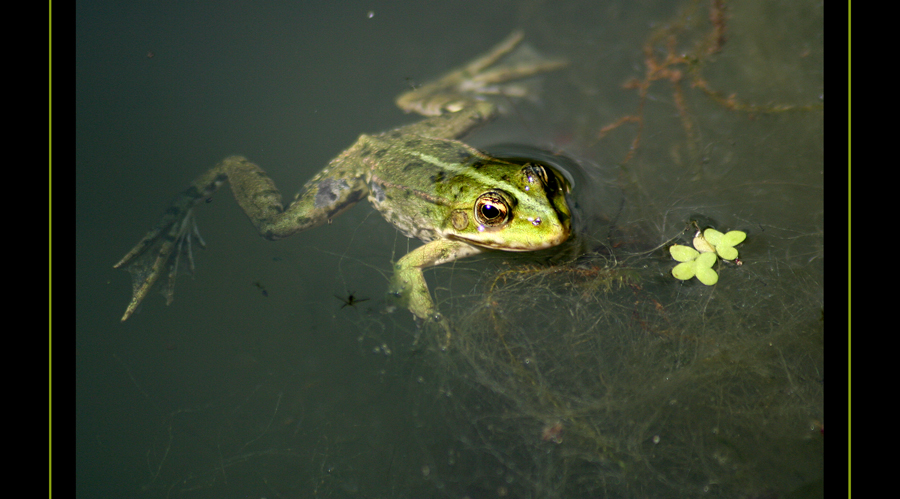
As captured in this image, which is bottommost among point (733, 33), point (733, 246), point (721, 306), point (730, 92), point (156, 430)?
point (156, 430)

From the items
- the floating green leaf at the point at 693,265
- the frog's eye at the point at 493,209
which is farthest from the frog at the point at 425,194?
the floating green leaf at the point at 693,265

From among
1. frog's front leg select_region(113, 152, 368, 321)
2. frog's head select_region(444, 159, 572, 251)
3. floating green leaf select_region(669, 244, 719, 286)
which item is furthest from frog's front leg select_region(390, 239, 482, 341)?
floating green leaf select_region(669, 244, 719, 286)

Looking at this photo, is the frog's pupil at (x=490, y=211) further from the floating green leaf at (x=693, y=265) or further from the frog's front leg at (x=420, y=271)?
the floating green leaf at (x=693, y=265)

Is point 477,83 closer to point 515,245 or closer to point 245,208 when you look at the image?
point 515,245

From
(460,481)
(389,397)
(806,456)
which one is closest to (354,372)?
(389,397)

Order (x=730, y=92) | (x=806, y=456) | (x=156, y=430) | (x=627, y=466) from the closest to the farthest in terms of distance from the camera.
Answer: (x=806, y=456) → (x=627, y=466) → (x=730, y=92) → (x=156, y=430)

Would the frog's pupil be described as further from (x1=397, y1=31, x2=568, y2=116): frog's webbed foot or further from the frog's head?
(x1=397, y1=31, x2=568, y2=116): frog's webbed foot

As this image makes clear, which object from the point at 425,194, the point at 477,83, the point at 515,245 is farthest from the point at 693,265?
the point at 477,83
